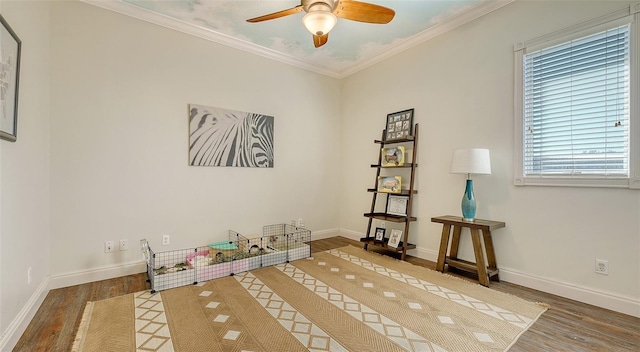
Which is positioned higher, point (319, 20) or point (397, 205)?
point (319, 20)

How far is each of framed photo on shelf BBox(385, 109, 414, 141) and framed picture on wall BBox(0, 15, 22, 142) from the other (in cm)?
354

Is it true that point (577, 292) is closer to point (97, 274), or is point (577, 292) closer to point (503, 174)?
point (503, 174)

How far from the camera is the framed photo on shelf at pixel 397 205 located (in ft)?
11.9

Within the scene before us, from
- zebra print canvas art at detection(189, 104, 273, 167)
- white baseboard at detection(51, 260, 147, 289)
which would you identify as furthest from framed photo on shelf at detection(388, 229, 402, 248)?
white baseboard at detection(51, 260, 147, 289)

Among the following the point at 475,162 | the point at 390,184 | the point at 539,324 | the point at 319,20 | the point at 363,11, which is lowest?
the point at 539,324

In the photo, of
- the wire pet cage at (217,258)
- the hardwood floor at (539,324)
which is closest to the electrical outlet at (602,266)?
the hardwood floor at (539,324)

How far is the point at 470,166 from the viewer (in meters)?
2.68

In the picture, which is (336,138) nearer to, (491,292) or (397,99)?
(397,99)

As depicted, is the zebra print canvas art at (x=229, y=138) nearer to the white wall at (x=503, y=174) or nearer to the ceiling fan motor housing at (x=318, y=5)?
the white wall at (x=503, y=174)

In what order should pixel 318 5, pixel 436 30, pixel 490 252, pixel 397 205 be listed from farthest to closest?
pixel 397 205 < pixel 436 30 < pixel 490 252 < pixel 318 5

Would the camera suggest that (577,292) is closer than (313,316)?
No

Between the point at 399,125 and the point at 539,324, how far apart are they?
8.40 feet

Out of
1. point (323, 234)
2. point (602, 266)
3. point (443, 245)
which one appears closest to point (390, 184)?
point (443, 245)

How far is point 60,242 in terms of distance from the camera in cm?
257
